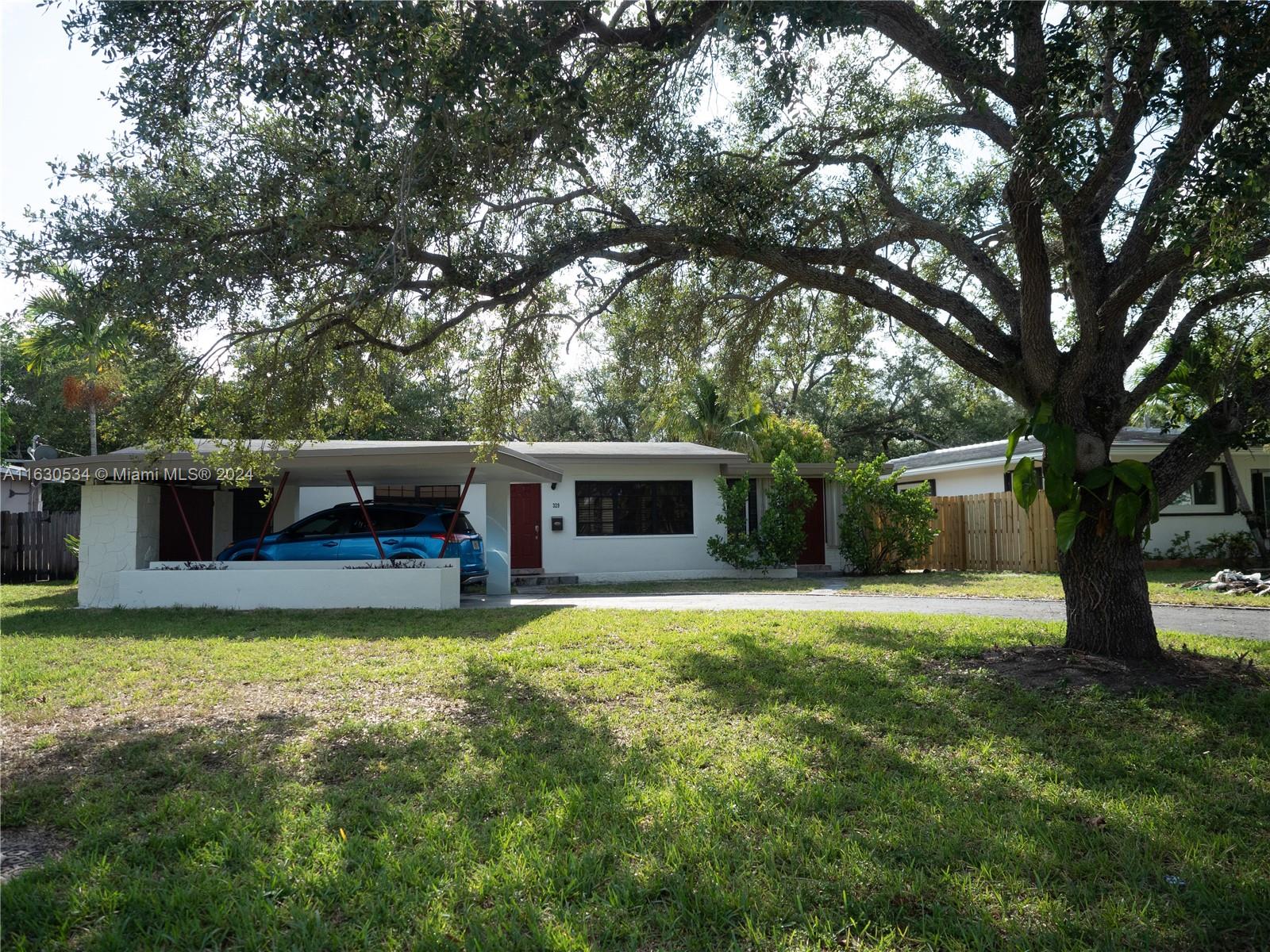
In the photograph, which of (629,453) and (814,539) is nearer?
(629,453)

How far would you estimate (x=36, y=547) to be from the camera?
63.7ft

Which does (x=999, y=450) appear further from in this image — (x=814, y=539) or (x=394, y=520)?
(x=394, y=520)

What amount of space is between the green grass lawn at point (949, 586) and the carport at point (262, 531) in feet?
11.7

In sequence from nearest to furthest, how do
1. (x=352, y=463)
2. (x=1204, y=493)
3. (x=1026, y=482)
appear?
(x=1026, y=482), (x=352, y=463), (x=1204, y=493)

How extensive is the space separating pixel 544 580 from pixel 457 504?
4.63 metres

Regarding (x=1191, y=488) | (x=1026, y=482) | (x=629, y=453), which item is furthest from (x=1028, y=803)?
(x=1191, y=488)

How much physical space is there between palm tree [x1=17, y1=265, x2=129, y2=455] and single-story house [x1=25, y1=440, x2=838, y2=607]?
1.66 metres

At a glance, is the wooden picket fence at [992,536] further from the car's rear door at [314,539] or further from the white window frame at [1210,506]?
the car's rear door at [314,539]

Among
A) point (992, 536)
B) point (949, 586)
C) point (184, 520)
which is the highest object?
point (184, 520)

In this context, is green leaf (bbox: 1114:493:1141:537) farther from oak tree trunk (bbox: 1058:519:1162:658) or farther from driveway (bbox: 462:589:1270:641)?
driveway (bbox: 462:589:1270:641)

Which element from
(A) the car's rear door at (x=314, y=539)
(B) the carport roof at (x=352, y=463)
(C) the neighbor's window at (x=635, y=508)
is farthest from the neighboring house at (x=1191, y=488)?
(A) the car's rear door at (x=314, y=539)

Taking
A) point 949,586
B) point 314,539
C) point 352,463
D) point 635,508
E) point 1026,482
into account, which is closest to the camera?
point 1026,482

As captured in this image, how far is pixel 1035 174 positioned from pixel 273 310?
668cm

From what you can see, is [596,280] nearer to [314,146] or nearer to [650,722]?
[314,146]
